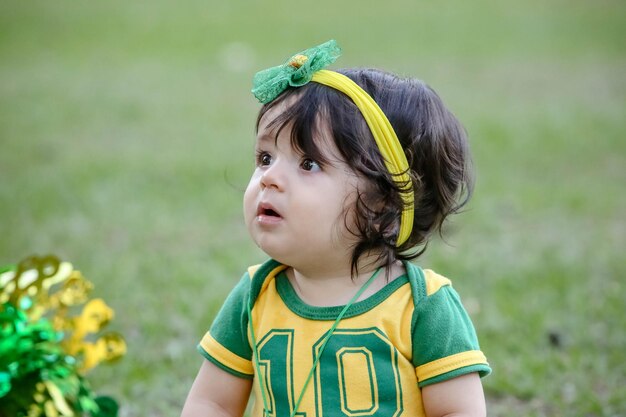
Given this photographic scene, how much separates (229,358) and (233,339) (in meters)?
0.05

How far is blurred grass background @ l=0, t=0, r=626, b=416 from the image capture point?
355 centimetres

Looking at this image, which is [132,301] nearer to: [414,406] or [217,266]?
[217,266]

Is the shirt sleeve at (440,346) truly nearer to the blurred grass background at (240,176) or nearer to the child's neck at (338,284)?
the child's neck at (338,284)

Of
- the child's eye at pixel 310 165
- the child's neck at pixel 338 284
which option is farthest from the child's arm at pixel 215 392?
the child's eye at pixel 310 165

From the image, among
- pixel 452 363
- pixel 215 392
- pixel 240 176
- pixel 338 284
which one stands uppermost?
pixel 240 176

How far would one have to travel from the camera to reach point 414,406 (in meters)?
2.00

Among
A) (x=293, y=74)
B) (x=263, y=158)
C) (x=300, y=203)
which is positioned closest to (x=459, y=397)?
(x=300, y=203)

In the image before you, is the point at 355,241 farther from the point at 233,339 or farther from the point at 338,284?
the point at 233,339

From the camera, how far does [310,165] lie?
77.2 inches

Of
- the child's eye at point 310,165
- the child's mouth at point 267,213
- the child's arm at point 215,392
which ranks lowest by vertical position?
the child's arm at point 215,392

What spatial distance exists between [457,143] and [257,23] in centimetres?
1243

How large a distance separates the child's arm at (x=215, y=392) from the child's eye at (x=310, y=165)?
56cm

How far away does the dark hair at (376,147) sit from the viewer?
1948 mm

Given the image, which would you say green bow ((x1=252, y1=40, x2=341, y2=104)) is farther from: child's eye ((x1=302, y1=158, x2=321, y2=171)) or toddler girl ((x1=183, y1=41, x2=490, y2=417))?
child's eye ((x1=302, y1=158, x2=321, y2=171))
